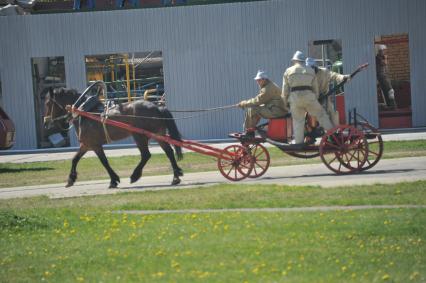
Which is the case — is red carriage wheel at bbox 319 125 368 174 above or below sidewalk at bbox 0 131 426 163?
above

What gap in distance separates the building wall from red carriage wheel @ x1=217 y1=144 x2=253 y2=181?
13298 millimetres

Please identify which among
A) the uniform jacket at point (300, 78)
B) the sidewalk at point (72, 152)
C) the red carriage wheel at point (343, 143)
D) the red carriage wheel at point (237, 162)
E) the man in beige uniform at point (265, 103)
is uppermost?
the uniform jacket at point (300, 78)

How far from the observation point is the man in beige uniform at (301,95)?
16391 mm

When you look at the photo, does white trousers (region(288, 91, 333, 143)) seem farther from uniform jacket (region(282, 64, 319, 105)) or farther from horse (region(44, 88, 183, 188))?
horse (region(44, 88, 183, 188))

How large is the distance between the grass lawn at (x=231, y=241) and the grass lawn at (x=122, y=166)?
22.5 feet

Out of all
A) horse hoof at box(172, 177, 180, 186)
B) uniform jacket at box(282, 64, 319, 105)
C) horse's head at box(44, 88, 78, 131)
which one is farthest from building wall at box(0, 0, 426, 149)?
uniform jacket at box(282, 64, 319, 105)

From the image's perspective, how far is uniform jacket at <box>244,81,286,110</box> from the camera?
667 inches

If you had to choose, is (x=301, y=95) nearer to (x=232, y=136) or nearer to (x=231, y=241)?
(x=232, y=136)

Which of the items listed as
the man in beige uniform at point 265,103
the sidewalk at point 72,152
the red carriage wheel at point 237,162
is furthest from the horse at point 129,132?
the sidewalk at point 72,152

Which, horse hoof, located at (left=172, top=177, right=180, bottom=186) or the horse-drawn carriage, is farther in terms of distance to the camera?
horse hoof, located at (left=172, top=177, right=180, bottom=186)

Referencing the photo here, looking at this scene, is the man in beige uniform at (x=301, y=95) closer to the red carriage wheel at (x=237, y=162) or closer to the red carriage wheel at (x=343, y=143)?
the red carriage wheel at (x=343, y=143)

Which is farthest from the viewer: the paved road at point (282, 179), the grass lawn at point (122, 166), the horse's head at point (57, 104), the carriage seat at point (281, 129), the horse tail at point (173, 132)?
the grass lawn at point (122, 166)

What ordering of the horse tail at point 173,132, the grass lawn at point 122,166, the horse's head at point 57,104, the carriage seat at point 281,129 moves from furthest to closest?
the grass lawn at point 122,166, the horse's head at point 57,104, the horse tail at point 173,132, the carriage seat at point 281,129

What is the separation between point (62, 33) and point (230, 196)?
18235mm
